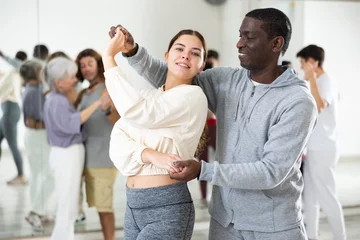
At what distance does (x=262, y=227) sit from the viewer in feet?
6.14

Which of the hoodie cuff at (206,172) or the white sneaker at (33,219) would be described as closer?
the hoodie cuff at (206,172)

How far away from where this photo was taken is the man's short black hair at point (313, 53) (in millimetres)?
4098

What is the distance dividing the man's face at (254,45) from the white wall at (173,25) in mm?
2218

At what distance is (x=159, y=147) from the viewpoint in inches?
71.9

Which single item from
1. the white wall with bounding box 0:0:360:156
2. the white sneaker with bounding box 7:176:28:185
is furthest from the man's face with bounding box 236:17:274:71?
the white sneaker with bounding box 7:176:28:185

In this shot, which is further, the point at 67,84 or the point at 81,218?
the point at 81,218

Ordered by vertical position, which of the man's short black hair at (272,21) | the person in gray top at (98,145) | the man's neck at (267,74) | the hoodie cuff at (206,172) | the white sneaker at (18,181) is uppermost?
the man's short black hair at (272,21)

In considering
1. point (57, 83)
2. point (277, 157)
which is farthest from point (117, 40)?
point (57, 83)

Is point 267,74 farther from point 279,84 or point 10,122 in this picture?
point 10,122

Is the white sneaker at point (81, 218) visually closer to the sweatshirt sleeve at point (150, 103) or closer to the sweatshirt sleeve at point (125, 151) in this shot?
the sweatshirt sleeve at point (125, 151)

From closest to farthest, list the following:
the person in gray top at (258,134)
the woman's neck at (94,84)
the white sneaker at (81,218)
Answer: the person in gray top at (258,134)
the woman's neck at (94,84)
the white sneaker at (81,218)

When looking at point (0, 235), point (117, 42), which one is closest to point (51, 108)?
point (0, 235)

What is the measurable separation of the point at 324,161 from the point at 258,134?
209 centimetres

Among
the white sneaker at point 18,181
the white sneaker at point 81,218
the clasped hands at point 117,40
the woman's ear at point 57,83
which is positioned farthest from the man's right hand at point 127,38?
the white sneaker at point 81,218
